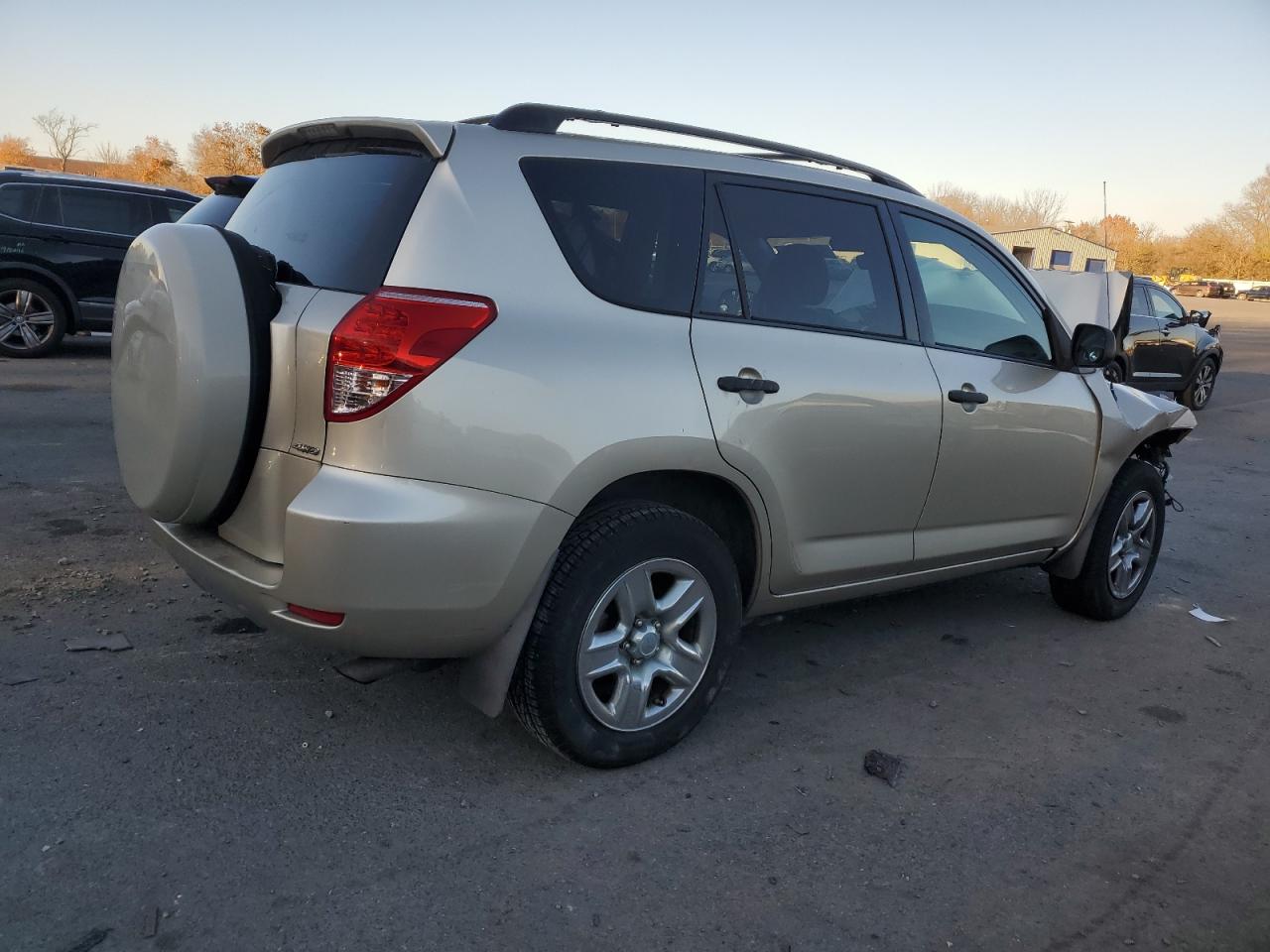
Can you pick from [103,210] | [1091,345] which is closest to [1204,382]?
[1091,345]

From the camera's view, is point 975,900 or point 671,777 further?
point 671,777

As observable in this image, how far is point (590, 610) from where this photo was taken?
2869 millimetres

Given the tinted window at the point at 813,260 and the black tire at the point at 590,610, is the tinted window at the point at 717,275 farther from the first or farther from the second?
the black tire at the point at 590,610

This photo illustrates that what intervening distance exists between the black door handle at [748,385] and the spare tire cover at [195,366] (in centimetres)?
132

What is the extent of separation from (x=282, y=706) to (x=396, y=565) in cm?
114

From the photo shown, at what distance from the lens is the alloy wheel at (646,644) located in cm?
294

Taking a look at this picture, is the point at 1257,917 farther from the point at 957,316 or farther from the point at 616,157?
the point at 616,157

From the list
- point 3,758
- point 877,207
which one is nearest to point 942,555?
point 877,207

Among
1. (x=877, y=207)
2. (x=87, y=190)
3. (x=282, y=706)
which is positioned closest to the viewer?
(x=282, y=706)

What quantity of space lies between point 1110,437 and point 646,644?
2.65 meters

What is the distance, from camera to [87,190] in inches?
425

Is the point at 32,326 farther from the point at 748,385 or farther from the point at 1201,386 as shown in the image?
the point at 1201,386

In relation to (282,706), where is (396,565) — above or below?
above

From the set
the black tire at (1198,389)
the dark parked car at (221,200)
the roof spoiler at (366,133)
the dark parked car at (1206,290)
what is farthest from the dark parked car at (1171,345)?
the dark parked car at (1206,290)
